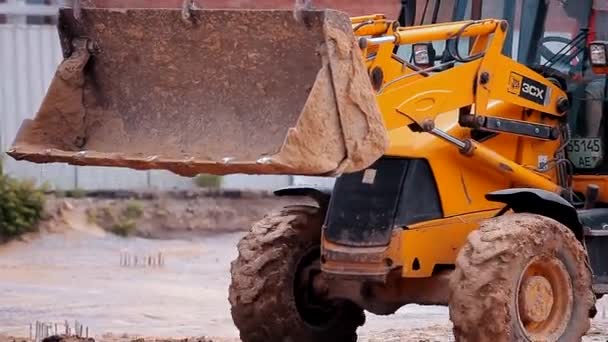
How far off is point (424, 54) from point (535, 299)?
1980 millimetres

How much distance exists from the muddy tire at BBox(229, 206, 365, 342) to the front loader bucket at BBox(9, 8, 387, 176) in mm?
1298

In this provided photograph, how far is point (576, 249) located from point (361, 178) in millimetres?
1368

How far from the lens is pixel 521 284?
8.88 meters

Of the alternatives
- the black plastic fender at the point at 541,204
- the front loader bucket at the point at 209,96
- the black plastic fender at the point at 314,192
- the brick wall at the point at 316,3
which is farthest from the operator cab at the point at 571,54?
the brick wall at the point at 316,3

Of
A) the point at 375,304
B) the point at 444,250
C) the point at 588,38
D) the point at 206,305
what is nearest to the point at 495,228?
the point at 444,250

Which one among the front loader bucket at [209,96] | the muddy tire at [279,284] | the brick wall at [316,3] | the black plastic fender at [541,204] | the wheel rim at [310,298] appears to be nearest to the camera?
the front loader bucket at [209,96]

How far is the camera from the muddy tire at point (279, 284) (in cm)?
980

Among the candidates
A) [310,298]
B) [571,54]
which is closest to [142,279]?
[310,298]

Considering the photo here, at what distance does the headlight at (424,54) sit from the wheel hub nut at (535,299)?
5.85ft

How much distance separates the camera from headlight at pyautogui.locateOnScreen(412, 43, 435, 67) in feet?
33.1

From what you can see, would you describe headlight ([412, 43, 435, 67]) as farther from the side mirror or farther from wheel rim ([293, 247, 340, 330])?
wheel rim ([293, 247, 340, 330])

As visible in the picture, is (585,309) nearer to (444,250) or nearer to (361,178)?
(444,250)

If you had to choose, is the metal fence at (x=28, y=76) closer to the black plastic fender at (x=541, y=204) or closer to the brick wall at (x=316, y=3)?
the brick wall at (x=316, y=3)

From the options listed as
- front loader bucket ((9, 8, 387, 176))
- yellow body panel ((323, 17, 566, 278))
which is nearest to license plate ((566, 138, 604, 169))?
yellow body panel ((323, 17, 566, 278))
